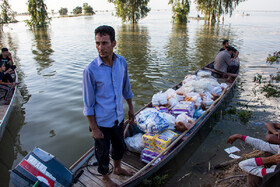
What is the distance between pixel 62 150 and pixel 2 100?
134 inches

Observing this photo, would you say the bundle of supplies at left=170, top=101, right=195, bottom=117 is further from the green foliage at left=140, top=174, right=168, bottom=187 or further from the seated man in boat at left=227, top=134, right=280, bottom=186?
the seated man in boat at left=227, top=134, right=280, bottom=186

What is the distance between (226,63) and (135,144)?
631cm

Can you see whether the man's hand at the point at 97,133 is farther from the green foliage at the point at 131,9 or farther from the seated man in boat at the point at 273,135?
the green foliage at the point at 131,9

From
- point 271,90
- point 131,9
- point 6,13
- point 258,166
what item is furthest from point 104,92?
point 131,9

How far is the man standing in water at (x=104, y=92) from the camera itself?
244 cm

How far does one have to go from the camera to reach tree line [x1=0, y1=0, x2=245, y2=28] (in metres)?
29.0

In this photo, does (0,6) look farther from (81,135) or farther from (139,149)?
(139,149)

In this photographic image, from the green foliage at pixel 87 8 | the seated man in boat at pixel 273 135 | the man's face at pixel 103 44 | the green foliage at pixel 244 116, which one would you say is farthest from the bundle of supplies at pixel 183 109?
the green foliage at pixel 87 8

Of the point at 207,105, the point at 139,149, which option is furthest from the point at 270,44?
the point at 139,149

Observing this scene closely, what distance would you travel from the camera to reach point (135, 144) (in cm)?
414

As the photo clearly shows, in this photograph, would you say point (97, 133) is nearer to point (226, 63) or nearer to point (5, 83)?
point (5, 83)

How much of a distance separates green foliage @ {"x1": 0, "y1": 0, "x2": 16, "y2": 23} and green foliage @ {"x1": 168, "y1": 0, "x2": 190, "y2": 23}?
2648 centimetres

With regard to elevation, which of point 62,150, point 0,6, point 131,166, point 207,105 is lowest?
point 62,150

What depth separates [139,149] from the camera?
4.11 m
